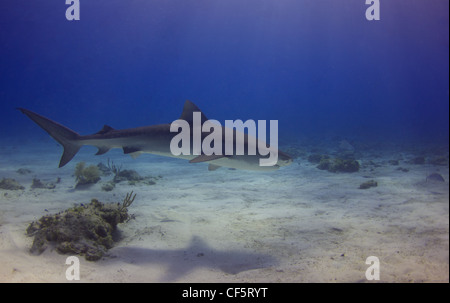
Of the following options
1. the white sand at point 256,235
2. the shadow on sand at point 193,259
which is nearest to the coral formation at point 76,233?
the white sand at point 256,235

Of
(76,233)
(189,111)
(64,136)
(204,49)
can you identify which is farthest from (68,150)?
(204,49)

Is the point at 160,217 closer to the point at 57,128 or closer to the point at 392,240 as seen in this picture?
the point at 57,128

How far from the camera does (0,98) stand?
136 meters

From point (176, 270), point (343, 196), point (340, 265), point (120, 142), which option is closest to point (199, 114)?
point (120, 142)

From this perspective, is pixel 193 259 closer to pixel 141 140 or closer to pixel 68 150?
pixel 141 140

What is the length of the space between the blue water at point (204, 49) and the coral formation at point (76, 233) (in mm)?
6588

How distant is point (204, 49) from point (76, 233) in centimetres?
14710

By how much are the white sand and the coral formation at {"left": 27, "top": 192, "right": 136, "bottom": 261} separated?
0.16 meters

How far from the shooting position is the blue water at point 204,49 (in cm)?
6206

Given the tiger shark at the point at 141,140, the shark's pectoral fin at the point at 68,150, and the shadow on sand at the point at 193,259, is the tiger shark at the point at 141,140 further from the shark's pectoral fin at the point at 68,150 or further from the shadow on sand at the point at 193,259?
the shadow on sand at the point at 193,259

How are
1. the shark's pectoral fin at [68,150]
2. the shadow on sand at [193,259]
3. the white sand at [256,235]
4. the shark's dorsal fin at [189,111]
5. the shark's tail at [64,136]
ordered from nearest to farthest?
1. the white sand at [256,235]
2. the shadow on sand at [193,259]
3. the shark's dorsal fin at [189,111]
4. the shark's tail at [64,136]
5. the shark's pectoral fin at [68,150]

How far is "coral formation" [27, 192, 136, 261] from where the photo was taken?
11.8ft

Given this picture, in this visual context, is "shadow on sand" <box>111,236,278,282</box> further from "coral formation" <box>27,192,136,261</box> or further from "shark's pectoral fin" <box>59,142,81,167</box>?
"shark's pectoral fin" <box>59,142,81,167</box>
